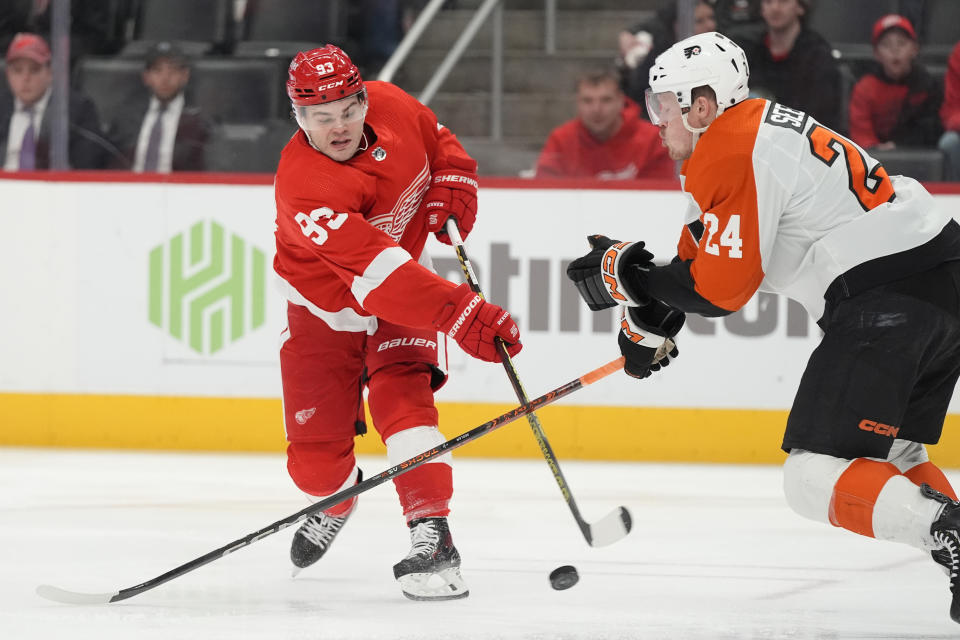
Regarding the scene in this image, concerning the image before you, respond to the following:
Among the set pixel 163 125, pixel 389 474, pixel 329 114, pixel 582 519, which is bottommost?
pixel 582 519

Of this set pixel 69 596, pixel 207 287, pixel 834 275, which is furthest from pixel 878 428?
pixel 207 287

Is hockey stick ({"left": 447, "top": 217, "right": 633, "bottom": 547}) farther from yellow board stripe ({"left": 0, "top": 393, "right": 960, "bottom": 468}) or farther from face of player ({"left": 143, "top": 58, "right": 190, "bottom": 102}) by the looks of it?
face of player ({"left": 143, "top": 58, "right": 190, "bottom": 102})

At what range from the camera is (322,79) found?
2.80m

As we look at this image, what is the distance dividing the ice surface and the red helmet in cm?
102

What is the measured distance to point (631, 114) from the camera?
475cm

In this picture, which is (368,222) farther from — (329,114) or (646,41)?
(646,41)

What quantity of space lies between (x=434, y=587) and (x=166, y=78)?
107 inches

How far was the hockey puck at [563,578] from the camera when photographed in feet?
9.02

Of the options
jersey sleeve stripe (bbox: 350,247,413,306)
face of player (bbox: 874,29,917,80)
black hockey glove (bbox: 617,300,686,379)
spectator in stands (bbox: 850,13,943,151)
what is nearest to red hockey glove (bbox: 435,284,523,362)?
jersey sleeve stripe (bbox: 350,247,413,306)

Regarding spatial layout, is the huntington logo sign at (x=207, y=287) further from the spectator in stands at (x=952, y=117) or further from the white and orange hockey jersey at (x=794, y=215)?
the white and orange hockey jersey at (x=794, y=215)

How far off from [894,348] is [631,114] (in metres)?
2.47

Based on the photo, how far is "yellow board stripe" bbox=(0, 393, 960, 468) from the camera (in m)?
4.71

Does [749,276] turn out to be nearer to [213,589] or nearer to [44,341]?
[213,589]

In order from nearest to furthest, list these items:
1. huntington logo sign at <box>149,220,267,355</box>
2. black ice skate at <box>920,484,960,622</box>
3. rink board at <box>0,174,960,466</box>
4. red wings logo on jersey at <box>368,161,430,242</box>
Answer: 1. black ice skate at <box>920,484,960,622</box>
2. red wings logo on jersey at <box>368,161,430,242</box>
3. rink board at <box>0,174,960,466</box>
4. huntington logo sign at <box>149,220,267,355</box>
